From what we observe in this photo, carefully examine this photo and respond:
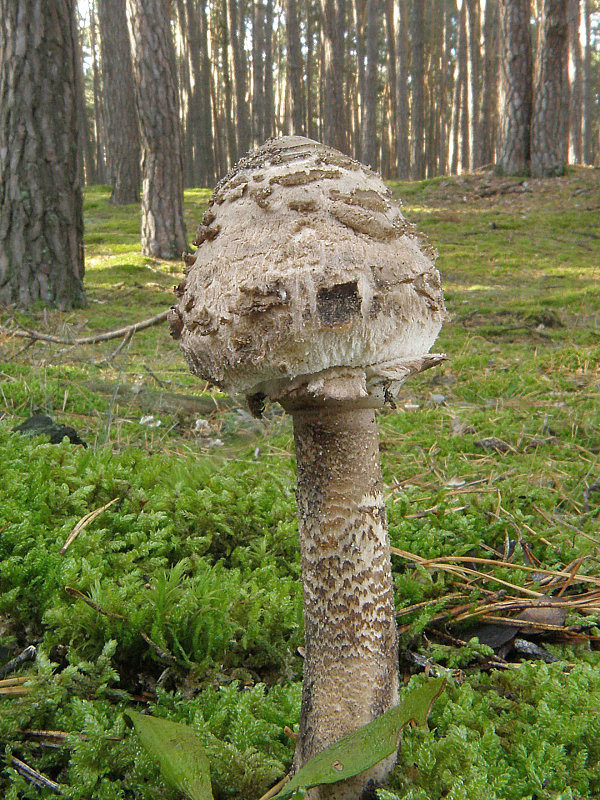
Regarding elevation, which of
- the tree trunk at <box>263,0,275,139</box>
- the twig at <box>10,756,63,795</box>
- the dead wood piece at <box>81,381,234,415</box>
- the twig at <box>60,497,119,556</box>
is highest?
the tree trunk at <box>263,0,275,139</box>

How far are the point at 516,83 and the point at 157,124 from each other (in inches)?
318

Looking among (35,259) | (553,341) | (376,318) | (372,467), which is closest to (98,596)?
(372,467)

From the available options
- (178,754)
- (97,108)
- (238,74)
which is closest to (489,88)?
(238,74)

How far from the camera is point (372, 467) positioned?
1.62 metres

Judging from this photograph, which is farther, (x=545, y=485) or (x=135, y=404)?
(x=135, y=404)

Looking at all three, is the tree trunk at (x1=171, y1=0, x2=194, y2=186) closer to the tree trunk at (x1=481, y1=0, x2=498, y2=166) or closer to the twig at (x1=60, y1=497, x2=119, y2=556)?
the tree trunk at (x1=481, y1=0, x2=498, y2=166)

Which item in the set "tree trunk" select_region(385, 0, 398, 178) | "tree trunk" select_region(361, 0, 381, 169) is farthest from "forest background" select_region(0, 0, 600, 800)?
"tree trunk" select_region(385, 0, 398, 178)

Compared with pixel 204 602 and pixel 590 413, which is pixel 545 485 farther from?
pixel 204 602

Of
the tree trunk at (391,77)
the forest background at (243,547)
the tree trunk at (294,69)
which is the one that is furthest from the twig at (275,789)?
the tree trunk at (391,77)

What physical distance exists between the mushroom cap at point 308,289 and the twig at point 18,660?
1189 mm

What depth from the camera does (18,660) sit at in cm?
199

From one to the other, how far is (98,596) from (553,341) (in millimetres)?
5089

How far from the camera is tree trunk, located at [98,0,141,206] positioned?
1798cm

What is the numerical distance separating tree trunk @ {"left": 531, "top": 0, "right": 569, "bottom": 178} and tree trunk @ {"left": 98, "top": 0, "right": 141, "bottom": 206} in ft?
36.3
